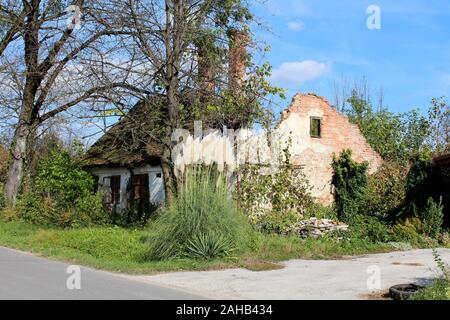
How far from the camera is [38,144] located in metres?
47.5

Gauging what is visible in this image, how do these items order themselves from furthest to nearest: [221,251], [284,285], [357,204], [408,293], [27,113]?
[27,113] → [357,204] → [221,251] → [284,285] → [408,293]

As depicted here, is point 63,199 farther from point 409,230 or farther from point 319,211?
point 409,230

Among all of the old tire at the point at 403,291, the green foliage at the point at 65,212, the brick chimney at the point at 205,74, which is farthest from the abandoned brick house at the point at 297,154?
the old tire at the point at 403,291

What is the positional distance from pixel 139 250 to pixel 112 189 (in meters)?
16.3

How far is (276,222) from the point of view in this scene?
2181 cm

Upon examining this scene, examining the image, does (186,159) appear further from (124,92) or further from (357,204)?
(357,204)

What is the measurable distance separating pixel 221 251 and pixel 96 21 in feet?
44.6

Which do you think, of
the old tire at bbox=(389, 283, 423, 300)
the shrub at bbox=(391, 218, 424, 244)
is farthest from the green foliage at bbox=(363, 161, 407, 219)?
the old tire at bbox=(389, 283, 423, 300)

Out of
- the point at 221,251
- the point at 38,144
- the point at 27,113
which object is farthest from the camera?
the point at 38,144

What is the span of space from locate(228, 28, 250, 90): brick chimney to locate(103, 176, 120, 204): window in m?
12.6

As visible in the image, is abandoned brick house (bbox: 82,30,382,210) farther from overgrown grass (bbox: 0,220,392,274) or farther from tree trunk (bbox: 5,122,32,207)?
overgrown grass (bbox: 0,220,392,274)

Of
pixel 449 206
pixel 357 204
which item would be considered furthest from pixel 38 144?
pixel 449 206

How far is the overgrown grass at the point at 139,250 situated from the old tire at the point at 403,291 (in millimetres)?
4558

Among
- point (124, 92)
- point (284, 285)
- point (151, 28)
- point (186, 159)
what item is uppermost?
point (151, 28)
